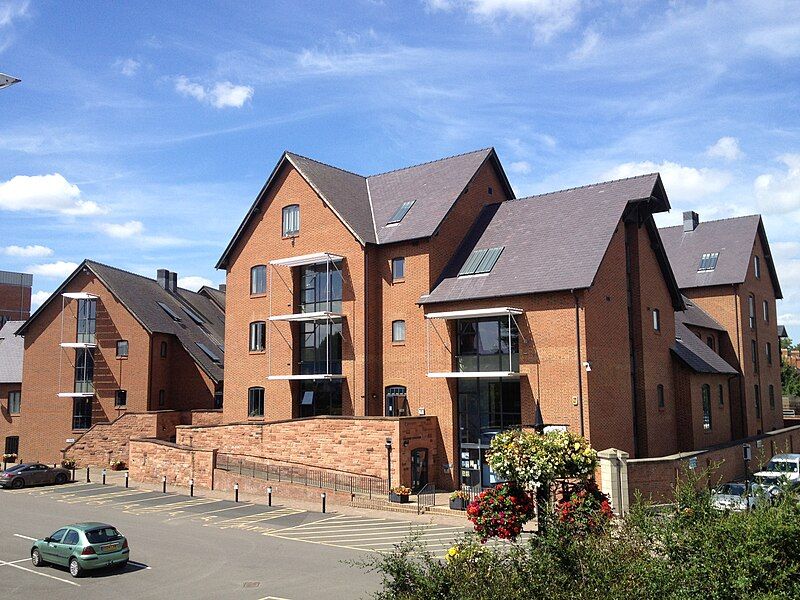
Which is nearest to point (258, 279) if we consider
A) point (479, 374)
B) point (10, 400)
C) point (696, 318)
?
point (479, 374)

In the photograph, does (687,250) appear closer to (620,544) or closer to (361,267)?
(361,267)

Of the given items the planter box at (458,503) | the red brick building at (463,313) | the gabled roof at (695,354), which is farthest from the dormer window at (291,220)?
the gabled roof at (695,354)

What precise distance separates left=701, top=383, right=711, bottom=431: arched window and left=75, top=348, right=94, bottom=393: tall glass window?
35.8m

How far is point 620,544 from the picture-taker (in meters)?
10.0

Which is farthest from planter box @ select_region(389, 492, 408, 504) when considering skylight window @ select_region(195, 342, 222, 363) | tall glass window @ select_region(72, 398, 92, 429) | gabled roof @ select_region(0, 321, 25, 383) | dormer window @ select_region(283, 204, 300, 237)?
gabled roof @ select_region(0, 321, 25, 383)

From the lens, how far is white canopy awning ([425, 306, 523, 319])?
94.1 ft

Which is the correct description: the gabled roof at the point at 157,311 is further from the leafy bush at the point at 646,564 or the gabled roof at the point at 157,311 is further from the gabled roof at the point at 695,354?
the leafy bush at the point at 646,564

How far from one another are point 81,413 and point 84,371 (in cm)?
266

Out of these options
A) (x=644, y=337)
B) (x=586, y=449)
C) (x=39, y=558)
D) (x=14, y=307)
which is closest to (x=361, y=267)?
(x=644, y=337)

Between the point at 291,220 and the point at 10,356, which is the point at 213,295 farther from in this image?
the point at 291,220

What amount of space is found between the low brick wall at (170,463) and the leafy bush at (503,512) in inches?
894

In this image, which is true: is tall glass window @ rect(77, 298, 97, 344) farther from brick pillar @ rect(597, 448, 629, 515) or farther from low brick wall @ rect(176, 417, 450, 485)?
brick pillar @ rect(597, 448, 629, 515)

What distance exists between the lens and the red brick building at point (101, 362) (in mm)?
45500

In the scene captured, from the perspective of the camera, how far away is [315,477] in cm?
3022
